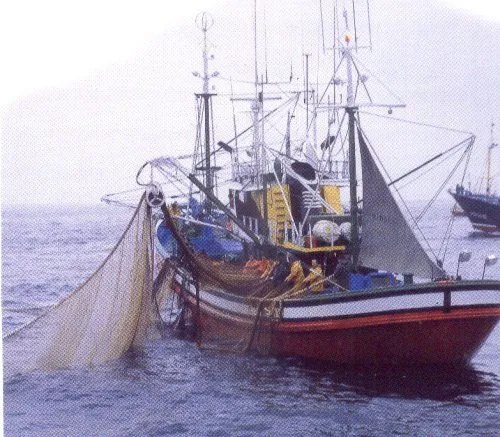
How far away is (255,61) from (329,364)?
8.39 m

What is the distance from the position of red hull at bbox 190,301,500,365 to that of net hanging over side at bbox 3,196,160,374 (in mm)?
3395

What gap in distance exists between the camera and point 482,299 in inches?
598

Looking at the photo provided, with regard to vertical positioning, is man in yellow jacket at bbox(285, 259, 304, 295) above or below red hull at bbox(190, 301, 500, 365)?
above

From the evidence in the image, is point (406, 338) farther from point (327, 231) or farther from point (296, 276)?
point (327, 231)

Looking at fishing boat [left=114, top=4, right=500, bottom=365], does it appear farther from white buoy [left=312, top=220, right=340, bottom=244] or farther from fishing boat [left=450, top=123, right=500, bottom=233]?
fishing boat [left=450, top=123, right=500, bottom=233]

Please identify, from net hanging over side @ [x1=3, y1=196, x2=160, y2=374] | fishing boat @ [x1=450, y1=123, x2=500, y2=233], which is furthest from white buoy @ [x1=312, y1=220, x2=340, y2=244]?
fishing boat @ [x1=450, y1=123, x2=500, y2=233]

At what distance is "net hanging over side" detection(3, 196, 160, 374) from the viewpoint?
52.3 feet

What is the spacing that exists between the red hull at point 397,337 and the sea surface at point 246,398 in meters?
0.32

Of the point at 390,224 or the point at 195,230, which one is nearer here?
the point at 390,224

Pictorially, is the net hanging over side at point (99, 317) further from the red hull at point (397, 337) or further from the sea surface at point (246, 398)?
the red hull at point (397, 337)

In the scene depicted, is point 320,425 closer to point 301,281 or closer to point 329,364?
point 329,364

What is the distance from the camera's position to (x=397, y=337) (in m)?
15.6

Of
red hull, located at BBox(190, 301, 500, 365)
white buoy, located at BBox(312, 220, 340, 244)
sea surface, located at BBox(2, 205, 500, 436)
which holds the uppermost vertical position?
white buoy, located at BBox(312, 220, 340, 244)

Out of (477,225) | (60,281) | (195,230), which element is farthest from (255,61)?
(477,225)
